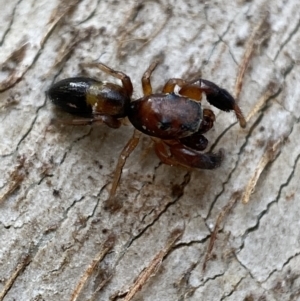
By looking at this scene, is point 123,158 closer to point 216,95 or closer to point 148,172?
point 148,172

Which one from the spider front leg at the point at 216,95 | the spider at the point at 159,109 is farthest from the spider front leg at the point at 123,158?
the spider front leg at the point at 216,95

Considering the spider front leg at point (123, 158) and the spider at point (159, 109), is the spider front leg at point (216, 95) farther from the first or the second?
the spider front leg at point (123, 158)

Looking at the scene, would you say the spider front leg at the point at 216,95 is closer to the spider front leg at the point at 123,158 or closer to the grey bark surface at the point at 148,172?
the grey bark surface at the point at 148,172

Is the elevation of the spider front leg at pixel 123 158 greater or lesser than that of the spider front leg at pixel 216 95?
lesser

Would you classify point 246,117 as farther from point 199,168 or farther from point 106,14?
point 106,14

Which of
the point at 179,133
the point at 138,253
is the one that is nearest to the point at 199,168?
the point at 179,133

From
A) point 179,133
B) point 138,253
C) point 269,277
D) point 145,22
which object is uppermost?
point 145,22

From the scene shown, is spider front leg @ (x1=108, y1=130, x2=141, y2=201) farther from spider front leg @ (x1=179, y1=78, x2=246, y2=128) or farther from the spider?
spider front leg @ (x1=179, y1=78, x2=246, y2=128)
